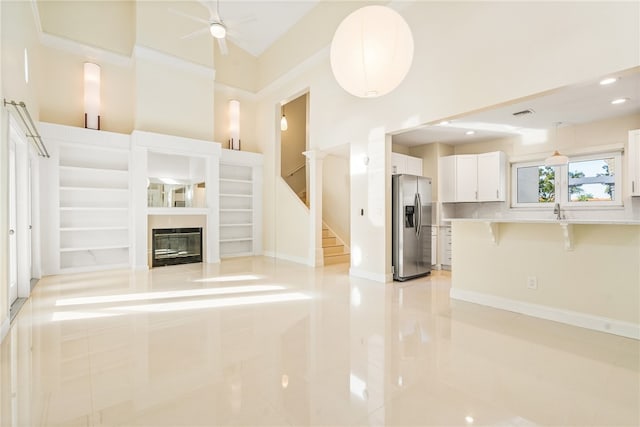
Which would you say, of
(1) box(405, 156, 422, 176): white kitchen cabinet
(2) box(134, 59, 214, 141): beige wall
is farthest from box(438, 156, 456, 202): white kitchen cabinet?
(2) box(134, 59, 214, 141): beige wall

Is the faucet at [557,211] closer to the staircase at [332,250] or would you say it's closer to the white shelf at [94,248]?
the staircase at [332,250]

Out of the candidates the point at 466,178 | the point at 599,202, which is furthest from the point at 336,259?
the point at 599,202

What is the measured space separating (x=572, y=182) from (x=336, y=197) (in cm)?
480

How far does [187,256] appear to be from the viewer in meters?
6.95

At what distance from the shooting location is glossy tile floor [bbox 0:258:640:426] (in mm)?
1738

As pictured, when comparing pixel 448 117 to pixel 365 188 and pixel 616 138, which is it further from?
pixel 616 138

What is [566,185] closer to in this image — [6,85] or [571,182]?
[571,182]

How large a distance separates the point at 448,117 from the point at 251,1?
5290 millimetres

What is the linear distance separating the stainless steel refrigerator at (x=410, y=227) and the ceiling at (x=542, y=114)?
0.98m

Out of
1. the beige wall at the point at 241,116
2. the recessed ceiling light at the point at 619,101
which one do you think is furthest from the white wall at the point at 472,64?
the beige wall at the point at 241,116

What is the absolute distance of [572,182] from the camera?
545 cm

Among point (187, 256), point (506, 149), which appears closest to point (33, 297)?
point (187, 256)

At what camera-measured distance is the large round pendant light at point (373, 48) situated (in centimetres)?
244

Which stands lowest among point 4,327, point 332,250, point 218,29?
point 4,327
